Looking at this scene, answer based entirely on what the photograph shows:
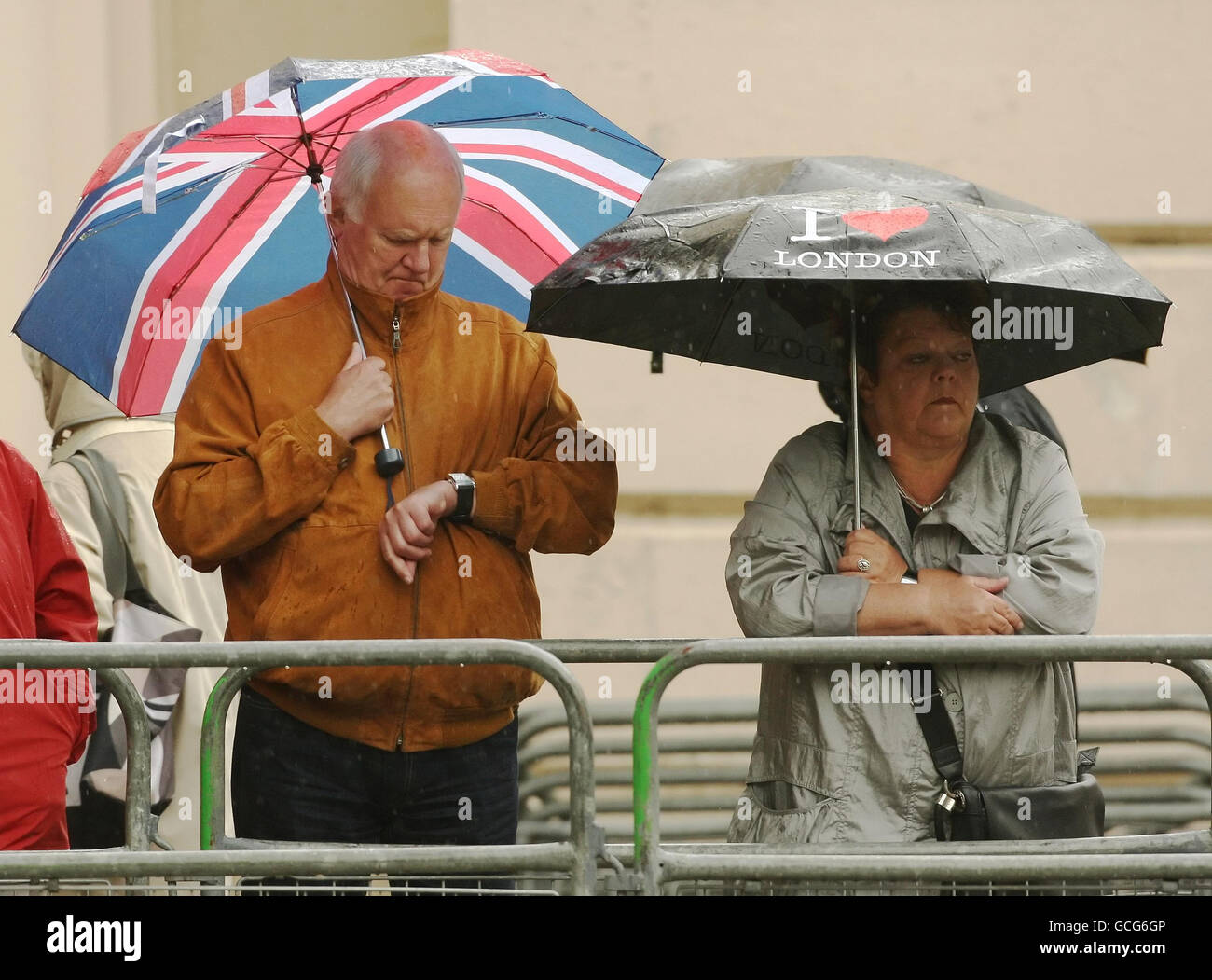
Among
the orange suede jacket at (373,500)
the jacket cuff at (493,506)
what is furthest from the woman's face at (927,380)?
the jacket cuff at (493,506)

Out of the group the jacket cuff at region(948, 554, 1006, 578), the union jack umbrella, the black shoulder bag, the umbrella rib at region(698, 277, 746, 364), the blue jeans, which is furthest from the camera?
the union jack umbrella

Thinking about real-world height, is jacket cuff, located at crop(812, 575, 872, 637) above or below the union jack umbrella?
below

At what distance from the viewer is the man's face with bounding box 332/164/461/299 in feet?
11.9

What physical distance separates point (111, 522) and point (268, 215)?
0.92 m

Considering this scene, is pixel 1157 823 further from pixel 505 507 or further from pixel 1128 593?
pixel 505 507

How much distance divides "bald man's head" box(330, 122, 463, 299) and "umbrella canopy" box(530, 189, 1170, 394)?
247 millimetres

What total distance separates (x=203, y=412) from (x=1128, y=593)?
4260 mm

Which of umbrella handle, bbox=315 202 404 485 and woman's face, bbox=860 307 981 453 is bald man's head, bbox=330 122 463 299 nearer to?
umbrella handle, bbox=315 202 404 485

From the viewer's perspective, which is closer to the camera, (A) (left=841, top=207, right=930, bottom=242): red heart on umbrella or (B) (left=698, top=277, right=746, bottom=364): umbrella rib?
(A) (left=841, top=207, right=930, bottom=242): red heart on umbrella

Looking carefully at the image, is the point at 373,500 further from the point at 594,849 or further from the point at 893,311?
the point at 893,311

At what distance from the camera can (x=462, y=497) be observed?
11.9ft

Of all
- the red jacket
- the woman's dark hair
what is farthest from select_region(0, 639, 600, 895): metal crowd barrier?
the woman's dark hair

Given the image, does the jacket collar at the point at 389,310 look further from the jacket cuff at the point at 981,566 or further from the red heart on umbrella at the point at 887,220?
the jacket cuff at the point at 981,566

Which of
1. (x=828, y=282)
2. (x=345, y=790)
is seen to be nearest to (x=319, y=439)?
(x=345, y=790)
